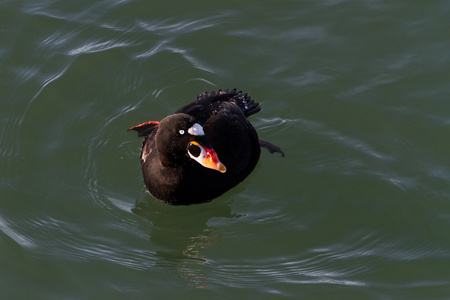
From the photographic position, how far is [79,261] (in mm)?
6852

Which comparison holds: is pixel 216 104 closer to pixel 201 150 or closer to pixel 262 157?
pixel 262 157

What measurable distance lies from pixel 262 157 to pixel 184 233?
4.48 feet

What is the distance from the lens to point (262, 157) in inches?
320

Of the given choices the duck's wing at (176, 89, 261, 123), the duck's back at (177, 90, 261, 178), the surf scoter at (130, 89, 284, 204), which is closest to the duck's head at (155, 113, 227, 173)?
the surf scoter at (130, 89, 284, 204)

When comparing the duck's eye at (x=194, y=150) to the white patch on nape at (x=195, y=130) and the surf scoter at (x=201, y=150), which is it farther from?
the white patch on nape at (x=195, y=130)

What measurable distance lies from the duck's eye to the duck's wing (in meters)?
0.82

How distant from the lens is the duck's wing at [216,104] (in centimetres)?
776

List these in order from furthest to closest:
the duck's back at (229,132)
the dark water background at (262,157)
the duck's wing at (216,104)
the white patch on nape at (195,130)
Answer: the duck's wing at (216,104) < the duck's back at (229,132) < the white patch on nape at (195,130) < the dark water background at (262,157)

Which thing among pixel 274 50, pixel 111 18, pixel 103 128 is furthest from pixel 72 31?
pixel 274 50

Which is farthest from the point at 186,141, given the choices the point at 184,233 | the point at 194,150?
the point at 184,233

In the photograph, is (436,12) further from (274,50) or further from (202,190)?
(202,190)

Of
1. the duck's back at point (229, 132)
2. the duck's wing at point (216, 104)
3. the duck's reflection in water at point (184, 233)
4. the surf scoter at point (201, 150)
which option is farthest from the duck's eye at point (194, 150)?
the duck's reflection in water at point (184, 233)

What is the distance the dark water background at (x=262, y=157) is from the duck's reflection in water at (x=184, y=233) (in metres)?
0.02

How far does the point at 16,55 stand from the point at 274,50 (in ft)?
11.3
